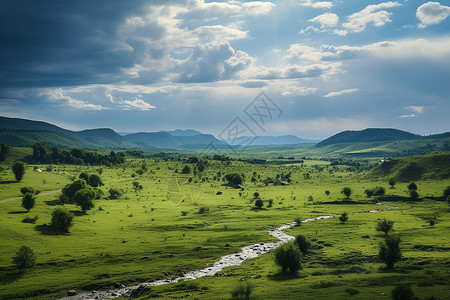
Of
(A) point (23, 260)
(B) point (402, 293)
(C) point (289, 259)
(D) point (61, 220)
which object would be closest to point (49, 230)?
(D) point (61, 220)

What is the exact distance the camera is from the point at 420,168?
570ft

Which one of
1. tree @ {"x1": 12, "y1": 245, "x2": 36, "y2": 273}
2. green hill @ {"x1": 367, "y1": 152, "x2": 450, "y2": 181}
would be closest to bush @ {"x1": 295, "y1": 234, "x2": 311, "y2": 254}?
tree @ {"x1": 12, "y1": 245, "x2": 36, "y2": 273}

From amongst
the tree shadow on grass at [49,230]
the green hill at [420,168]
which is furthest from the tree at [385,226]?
the green hill at [420,168]

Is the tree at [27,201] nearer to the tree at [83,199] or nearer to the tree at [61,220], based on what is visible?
the tree at [83,199]

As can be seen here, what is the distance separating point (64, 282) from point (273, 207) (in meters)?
80.7

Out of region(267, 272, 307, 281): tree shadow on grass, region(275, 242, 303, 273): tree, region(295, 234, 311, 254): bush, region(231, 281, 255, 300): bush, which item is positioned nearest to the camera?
region(231, 281, 255, 300): bush

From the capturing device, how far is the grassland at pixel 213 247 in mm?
45750

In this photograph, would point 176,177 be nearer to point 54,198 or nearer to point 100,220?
point 54,198

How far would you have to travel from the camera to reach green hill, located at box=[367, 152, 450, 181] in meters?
165

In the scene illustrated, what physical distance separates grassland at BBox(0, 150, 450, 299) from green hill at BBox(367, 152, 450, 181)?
152 feet

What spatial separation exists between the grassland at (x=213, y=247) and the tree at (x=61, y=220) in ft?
6.96

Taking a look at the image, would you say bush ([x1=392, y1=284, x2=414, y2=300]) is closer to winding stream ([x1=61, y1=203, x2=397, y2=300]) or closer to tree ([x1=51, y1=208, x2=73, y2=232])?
winding stream ([x1=61, y1=203, x2=397, y2=300])

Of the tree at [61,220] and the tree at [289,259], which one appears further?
the tree at [61,220]

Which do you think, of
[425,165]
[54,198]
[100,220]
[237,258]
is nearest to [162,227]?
[100,220]
